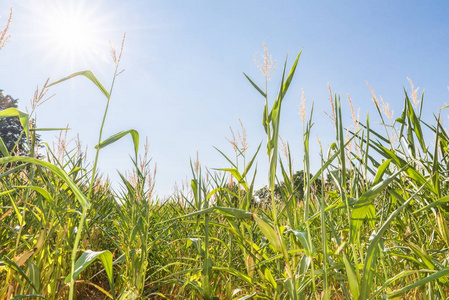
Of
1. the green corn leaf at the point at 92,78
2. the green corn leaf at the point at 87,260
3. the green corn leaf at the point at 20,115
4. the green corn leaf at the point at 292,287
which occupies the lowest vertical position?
the green corn leaf at the point at 292,287

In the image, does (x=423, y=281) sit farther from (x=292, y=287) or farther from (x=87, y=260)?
(x=87, y=260)

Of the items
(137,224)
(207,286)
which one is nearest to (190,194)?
(137,224)

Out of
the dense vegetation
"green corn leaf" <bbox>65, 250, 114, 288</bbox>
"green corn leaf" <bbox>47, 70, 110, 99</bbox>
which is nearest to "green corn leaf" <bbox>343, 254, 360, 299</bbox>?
the dense vegetation

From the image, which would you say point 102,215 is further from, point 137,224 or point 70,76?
point 70,76

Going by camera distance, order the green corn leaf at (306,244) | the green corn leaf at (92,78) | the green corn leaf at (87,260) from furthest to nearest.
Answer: the green corn leaf at (92,78)
the green corn leaf at (306,244)
the green corn leaf at (87,260)

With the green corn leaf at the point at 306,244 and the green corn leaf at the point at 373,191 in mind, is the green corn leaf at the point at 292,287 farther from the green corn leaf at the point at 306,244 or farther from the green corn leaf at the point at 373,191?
the green corn leaf at the point at 373,191

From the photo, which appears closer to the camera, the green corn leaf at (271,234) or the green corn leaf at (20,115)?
the green corn leaf at (20,115)

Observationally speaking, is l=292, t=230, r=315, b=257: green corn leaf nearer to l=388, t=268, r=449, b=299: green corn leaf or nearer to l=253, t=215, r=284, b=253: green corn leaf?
l=253, t=215, r=284, b=253: green corn leaf

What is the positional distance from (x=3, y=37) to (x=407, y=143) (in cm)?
173

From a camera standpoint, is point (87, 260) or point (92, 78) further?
point (92, 78)

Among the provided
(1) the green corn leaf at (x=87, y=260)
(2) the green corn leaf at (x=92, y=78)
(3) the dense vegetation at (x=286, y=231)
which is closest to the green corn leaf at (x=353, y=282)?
(3) the dense vegetation at (x=286, y=231)

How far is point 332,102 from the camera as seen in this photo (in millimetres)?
1130

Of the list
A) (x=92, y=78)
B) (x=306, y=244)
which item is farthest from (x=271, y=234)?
(x=92, y=78)

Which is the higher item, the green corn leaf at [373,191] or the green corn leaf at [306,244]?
the green corn leaf at [373,191]
